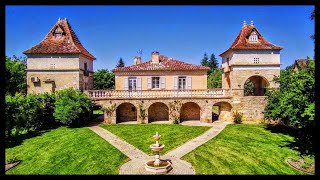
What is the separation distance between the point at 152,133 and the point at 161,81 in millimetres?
8775

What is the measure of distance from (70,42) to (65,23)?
131 inches

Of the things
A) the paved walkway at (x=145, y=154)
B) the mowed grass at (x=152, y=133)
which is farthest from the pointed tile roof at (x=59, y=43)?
the paved walkway at (x=145, y=154)

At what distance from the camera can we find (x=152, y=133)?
23719mm

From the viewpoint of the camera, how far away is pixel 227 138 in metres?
21.9

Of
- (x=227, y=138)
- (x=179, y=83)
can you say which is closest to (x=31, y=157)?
(x=227, y=138)

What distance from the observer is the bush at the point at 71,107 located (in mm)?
25750

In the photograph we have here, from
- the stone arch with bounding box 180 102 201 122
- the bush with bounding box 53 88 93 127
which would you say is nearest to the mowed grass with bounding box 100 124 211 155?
the bush with bounding box 53 88 93 127

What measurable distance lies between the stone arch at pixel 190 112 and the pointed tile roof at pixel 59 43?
45.6 ft

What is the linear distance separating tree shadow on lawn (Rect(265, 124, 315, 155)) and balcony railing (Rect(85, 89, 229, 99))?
6.36 m

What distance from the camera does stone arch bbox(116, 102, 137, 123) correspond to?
30.8 meters

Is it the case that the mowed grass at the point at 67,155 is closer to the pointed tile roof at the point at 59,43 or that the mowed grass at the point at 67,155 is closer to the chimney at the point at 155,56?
the pointed tile roof at the point at 59,43

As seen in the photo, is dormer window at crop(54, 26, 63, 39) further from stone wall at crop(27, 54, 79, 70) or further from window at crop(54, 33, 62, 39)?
stone wall at crop(27, 54, 79, 70)

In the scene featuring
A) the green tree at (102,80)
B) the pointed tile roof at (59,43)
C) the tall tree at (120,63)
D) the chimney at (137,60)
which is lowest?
the green tree at (102,80)
